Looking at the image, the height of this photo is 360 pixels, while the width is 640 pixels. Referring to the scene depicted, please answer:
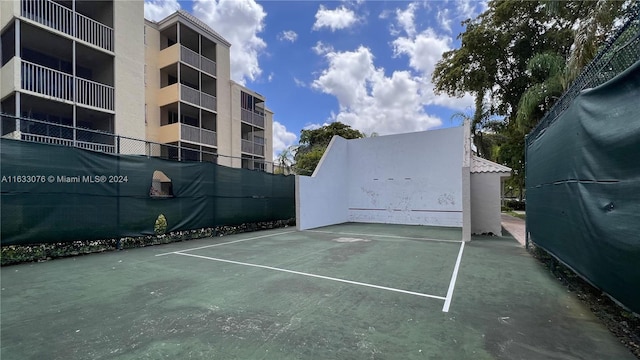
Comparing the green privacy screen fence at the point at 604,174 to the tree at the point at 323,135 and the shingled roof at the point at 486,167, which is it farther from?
the tree at the point at 323,135

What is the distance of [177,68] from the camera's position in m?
16.4

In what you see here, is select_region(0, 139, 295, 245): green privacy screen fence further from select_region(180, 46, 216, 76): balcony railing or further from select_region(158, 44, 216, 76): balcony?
select_region(180, 46, 216, 76): balcony railing

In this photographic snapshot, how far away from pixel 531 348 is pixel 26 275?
288 inches

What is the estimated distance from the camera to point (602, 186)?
2.71 meters

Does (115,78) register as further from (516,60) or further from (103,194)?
(516,60)

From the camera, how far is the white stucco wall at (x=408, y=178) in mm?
12555

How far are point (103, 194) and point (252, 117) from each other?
1582cm

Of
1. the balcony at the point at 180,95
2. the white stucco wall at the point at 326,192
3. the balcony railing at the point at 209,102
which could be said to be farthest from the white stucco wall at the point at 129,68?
the white stucco wall at the point at 326,192

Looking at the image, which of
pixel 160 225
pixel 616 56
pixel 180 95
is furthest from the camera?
pixel 180 95

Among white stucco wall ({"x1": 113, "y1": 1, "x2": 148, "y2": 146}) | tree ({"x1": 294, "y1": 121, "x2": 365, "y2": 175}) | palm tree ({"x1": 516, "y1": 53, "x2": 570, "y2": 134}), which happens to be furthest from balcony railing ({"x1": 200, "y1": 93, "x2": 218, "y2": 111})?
palm tree ({"x1": 516, "y1": 53, "x2": 570, "y2": 134})

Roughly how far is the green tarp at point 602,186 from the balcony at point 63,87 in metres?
15.4

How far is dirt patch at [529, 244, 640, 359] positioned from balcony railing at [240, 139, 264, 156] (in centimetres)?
1879

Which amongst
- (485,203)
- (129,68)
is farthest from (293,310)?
(129,68)

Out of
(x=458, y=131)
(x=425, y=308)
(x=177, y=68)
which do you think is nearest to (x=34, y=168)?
(x=425, y=308)
